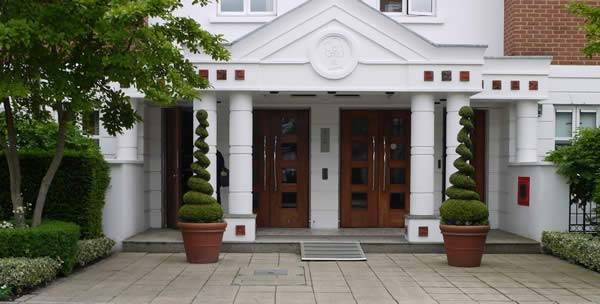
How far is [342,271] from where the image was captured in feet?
34.8

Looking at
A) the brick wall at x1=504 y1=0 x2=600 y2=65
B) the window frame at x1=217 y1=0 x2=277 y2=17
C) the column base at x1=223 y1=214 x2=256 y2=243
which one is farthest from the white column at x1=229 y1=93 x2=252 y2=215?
the brick wall at x1=504 y1=0 x2=600 y2=65

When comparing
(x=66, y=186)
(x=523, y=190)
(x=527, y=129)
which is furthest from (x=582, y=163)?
(x=66, y=186)

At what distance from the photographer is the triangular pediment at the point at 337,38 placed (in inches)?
484

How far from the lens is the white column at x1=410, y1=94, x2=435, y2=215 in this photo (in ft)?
40.5

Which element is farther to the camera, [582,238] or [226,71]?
[226,71]

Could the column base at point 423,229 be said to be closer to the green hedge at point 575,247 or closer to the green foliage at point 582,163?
the green hedge at point 575,247

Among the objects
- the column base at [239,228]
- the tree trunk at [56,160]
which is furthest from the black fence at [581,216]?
the tree trunk at [56,160]

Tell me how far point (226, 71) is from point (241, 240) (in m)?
3.01

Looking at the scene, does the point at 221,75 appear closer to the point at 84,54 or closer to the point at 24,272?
the point at 84,54

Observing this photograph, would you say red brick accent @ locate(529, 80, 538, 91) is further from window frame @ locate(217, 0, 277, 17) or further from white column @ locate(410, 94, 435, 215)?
window frame @ locate(217, 0, 277, 17)

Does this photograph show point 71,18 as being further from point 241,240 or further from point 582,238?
point 582,238

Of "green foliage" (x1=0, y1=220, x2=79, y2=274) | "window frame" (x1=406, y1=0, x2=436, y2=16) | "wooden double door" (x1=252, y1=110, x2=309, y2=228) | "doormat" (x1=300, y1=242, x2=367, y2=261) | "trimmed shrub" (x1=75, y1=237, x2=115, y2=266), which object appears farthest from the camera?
"wooden double door" (x1=252, y1=110, x2=309, y2=228)

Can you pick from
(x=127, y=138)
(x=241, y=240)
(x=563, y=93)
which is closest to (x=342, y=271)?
(x=241, y=240)

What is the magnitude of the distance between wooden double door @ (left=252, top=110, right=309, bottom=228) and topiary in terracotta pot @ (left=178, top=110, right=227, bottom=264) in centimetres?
327
